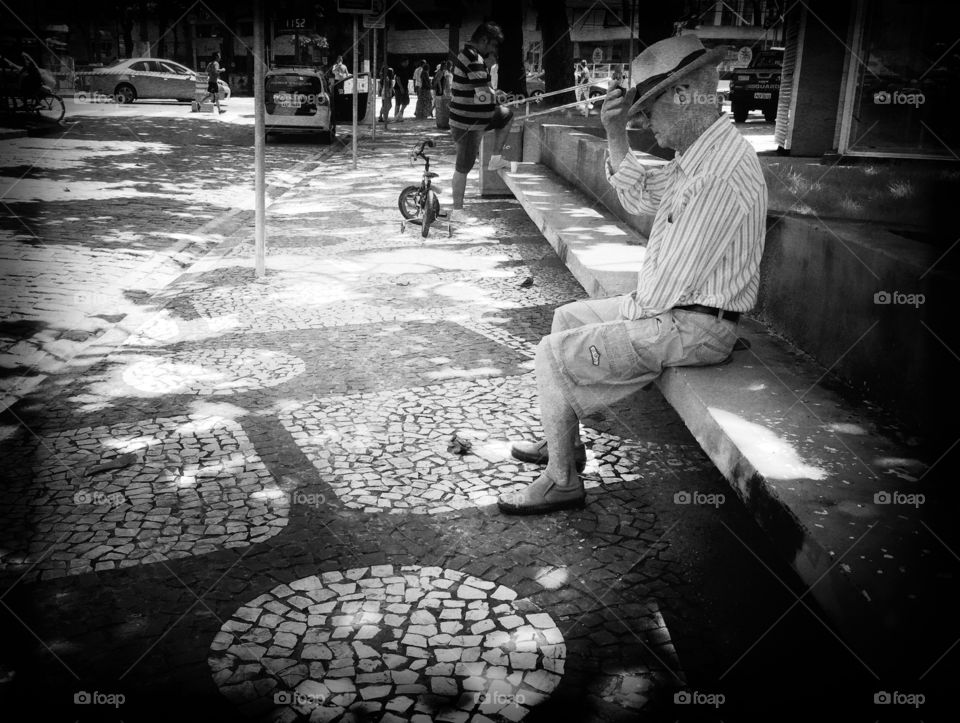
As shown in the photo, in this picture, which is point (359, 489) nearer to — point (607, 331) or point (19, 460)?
point (607, 331)

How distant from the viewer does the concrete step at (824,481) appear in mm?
2023

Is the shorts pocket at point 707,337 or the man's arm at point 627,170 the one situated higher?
the man's arm at point 627,170

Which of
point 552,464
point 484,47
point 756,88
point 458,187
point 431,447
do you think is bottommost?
point 431,447

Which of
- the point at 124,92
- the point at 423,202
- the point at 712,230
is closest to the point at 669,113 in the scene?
the point at 712,230

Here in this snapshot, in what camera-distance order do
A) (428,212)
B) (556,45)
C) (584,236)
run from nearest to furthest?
1. (584,236)
2. (428,212)
3. (556,45)

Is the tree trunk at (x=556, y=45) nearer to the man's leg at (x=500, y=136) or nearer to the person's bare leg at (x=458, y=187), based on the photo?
the man's leg at (x=500, y=136)

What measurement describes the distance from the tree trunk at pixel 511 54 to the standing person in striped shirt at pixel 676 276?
16.5m

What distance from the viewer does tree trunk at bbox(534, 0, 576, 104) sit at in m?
19.7

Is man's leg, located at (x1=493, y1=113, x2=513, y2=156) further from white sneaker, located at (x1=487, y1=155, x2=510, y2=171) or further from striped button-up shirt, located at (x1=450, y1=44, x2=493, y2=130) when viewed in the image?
striped button-up shirt, located at (x1=450, y1=44, x2=493, y2=130)

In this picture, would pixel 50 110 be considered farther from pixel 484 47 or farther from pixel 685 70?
pixel 685 70

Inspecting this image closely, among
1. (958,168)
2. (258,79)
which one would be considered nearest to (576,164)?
(258,79)

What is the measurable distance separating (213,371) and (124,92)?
30741 millimetres

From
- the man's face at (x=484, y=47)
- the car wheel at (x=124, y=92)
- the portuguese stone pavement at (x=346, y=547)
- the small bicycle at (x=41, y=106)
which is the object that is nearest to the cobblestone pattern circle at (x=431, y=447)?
the portuguese stone pavement at (x=346, y=547)

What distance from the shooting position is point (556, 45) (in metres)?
19.8
